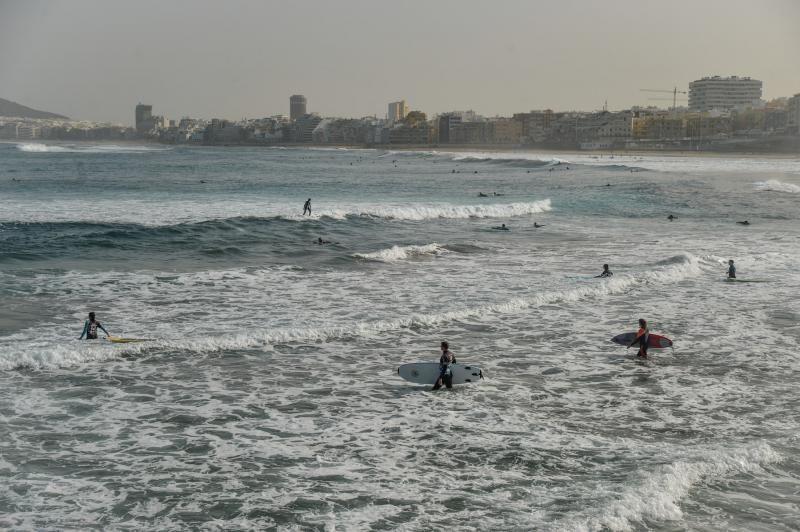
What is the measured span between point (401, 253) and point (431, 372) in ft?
51.6

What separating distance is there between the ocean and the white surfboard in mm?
280

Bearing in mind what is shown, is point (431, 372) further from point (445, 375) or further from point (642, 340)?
point (642, 340)

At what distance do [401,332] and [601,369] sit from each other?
15.3ft

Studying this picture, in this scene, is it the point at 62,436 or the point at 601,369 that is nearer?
the point at 62,436

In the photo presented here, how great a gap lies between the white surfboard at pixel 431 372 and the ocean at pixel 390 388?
280 millimetres

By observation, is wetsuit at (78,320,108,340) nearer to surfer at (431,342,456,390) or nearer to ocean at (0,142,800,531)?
ocean at (0,142,800,531)

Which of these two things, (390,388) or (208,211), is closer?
(390,388)

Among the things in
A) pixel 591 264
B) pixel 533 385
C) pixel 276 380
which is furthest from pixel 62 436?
pixel 591 264

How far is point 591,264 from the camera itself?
27.2m

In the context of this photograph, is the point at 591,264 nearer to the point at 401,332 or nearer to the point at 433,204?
the point at 401,332

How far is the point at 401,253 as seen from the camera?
97.3 feet

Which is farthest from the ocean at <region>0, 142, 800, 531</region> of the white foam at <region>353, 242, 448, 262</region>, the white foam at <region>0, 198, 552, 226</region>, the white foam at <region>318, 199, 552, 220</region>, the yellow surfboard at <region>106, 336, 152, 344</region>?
the white foam at <region>318, 199, 552, 220</region>

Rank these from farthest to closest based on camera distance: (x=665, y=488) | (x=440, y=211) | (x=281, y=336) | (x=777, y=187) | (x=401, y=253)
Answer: (x=777, y=187) → (x=440, y=211) → (x=401, y=253) → (x=281, y=336) → (x=665, y=488)

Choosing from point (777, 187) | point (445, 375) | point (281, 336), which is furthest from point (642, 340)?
point (777, 187)
